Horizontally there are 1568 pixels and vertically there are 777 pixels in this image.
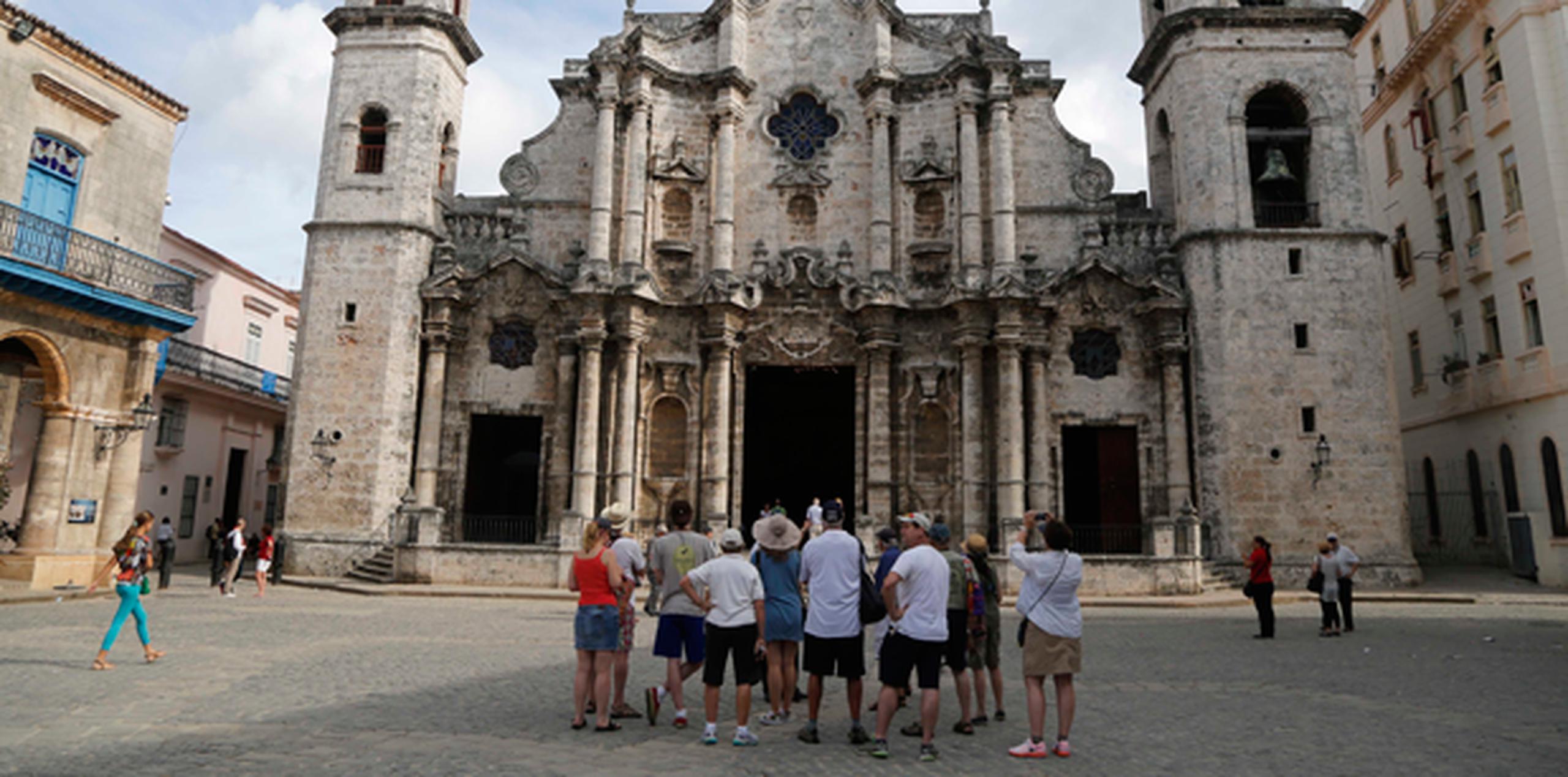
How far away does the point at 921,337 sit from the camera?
A: 24.2 m

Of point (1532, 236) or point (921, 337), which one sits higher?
point (1532, 236)

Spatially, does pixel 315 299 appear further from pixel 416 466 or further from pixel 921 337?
pixel 921 337

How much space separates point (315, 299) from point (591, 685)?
59.9ft

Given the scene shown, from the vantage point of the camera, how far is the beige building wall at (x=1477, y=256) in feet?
70.3

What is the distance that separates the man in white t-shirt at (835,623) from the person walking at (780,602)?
222 millimetres

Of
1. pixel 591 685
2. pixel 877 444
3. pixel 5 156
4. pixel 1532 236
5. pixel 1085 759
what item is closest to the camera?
pixel 1085 759

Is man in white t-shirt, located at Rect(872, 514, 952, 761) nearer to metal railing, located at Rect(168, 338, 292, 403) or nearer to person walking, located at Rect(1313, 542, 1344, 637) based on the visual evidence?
person walking, located at Rect(1313, 542, 1344, 637)

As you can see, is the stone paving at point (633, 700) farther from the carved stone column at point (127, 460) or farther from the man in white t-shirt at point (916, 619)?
the carved stone column at point (127, 460)

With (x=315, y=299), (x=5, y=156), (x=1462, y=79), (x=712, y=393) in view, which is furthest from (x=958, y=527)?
(x=5, y=156)

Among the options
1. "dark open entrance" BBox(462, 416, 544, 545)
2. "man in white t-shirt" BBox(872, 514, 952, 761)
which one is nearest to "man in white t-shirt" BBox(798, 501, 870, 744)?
"man in white t-shirt" BBox(872, 514, 952, 761)

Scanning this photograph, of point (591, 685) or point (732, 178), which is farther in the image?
point (732, 178)

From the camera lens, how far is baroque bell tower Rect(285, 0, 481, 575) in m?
21.7

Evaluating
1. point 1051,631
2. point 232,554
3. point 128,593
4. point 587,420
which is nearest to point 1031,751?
point 1051,631

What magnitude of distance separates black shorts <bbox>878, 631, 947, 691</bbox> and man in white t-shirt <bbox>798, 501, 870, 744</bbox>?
0.94 feet
